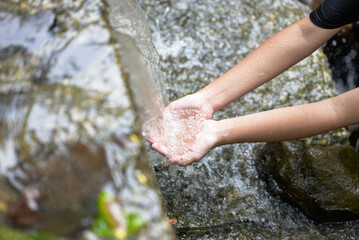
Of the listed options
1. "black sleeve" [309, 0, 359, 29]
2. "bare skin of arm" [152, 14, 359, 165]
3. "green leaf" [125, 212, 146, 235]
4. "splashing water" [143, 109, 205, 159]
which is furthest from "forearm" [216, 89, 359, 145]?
"green leaf" [125, 212, 146, 235]

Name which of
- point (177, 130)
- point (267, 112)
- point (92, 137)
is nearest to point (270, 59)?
point (267, 112)

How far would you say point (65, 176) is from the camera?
102 centimetres

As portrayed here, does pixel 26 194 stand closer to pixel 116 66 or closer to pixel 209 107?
pixel 116 66

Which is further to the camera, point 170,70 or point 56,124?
point 170,70

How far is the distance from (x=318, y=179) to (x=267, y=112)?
2.05 ft

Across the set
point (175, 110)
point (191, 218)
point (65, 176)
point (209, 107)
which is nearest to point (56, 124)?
point (65, 176)

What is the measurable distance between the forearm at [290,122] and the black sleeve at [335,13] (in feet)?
1.32

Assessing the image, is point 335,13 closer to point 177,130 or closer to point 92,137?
point 177,130

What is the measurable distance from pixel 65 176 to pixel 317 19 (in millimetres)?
1549

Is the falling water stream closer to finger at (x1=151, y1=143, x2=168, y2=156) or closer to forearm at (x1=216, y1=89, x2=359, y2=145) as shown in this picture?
finger at (x1=151, y1=143, x2=168, y2=156)

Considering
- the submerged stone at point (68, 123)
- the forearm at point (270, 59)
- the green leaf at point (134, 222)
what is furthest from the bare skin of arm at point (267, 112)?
the green leaf at point (134, 222)

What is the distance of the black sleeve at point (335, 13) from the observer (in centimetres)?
174

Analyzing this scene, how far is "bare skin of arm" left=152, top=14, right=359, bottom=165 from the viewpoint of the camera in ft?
5.76

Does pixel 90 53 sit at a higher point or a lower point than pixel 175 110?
higher
